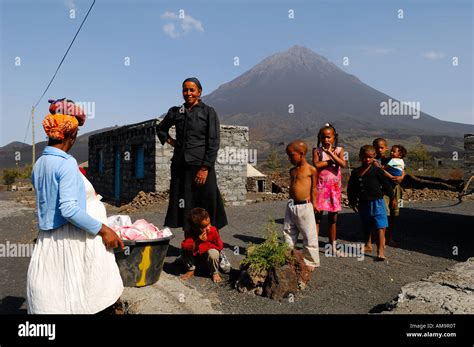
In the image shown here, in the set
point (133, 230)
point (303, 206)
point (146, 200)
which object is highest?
point (303, 206)

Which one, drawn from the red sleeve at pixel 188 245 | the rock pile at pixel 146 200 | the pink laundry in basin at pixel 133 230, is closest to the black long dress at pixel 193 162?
the red sleeve at pixel 188 245

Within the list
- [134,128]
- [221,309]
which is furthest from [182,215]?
[134,128]

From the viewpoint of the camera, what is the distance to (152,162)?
12.9 metres

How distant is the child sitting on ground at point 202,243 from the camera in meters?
4.11

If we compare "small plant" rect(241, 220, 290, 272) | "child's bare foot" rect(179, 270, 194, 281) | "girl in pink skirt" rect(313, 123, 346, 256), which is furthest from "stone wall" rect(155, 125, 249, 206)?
"small plant" rect(241, 220, 290, 272)

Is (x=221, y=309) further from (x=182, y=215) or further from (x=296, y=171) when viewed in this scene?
(x=296, y=171)

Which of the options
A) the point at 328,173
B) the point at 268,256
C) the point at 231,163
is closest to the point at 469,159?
the point at 328,173

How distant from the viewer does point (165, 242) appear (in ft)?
12.2

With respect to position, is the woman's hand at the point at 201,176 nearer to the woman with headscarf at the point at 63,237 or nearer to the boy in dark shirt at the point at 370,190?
the woman with headscarf at the point at 63,237

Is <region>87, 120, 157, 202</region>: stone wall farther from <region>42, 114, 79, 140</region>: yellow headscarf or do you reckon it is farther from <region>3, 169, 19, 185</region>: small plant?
<region>3, 169, 19, 185</region>: small plant

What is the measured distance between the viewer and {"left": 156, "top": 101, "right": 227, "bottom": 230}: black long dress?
4340mm

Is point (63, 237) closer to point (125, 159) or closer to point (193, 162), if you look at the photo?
point (193, 162)

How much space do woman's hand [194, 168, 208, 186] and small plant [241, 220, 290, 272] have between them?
35.7 inches

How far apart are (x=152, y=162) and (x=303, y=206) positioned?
923 centimetres
